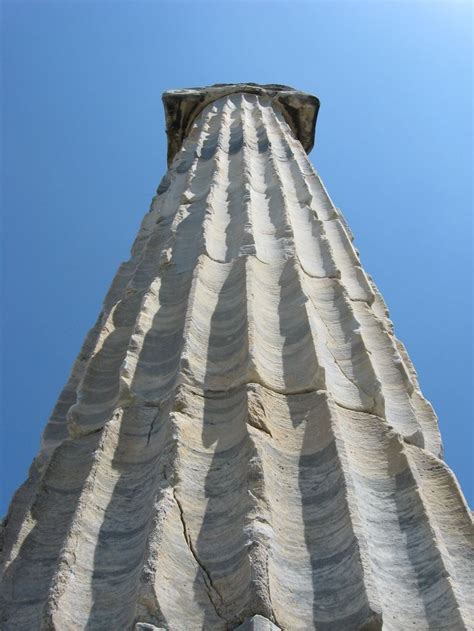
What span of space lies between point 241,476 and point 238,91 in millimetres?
9979

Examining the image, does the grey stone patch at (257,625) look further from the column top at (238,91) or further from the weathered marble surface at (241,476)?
the column top at (238,91)

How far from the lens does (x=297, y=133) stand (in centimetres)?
1249

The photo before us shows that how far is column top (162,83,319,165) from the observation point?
484 inches

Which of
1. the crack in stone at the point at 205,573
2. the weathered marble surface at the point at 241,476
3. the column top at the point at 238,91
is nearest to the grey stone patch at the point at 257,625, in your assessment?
the weathered marble surface at the point at 241,476

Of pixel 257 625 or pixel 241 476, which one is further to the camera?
pixel 241 476

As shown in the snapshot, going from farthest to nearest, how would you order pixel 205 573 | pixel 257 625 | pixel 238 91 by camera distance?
1. pixel 238 91
2. pixel 205 573
3. pixel 257 625

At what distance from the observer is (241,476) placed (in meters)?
3.10

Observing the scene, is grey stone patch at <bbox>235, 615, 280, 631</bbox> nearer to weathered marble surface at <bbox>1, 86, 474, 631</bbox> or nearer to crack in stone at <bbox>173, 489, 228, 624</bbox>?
weathered marble surface at <bbox>1, 86, 474, 631</bbox>

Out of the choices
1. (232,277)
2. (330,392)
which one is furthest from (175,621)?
(232,277)

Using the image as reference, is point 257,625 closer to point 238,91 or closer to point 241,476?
point 241,476

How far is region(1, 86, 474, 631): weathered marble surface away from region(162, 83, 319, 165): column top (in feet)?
23.7

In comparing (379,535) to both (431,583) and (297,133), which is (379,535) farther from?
(297,133)

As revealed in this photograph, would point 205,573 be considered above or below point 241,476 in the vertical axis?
below

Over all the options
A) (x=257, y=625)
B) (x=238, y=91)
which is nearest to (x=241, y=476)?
(x=257, y=625)
